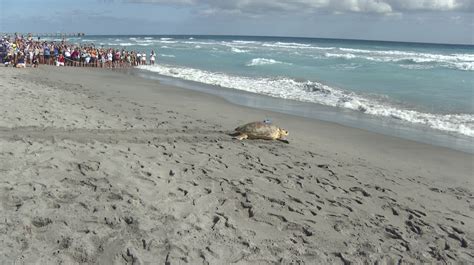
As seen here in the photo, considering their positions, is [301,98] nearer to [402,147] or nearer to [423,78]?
[402,147]

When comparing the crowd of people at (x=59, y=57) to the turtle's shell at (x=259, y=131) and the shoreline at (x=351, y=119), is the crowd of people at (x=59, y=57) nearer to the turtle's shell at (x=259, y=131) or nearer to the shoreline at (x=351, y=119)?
the shoreline at (x=351, y=119)

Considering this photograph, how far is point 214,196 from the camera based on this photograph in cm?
543

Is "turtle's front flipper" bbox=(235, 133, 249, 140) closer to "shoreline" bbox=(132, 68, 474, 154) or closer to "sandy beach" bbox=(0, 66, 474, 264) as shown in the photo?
"sandy beach" bbox=(0, 66, 474, 264)

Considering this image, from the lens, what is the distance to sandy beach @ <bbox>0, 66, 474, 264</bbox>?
412 cm

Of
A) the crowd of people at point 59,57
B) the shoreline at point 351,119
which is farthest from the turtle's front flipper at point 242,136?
the crowd of people at point 59,57

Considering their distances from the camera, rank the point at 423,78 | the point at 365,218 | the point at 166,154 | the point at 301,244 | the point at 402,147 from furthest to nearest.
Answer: the point at 423,78 < the point at 402,147 < the point at 166,154 < the point at 365,218 < the point at 301,244

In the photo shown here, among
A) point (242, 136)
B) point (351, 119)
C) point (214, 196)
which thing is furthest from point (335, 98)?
point (214, 196)

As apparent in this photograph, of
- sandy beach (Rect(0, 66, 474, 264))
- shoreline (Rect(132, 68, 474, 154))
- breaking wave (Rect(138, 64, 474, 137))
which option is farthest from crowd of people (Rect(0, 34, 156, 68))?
sandy beach (Rect(0, 66, 474, 264))

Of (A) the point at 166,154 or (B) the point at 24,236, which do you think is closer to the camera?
(B) the point at 24,236

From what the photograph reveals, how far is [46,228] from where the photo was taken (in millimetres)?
4133

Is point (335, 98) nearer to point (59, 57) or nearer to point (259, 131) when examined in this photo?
point (259, 131)

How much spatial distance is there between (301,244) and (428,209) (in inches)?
96.9

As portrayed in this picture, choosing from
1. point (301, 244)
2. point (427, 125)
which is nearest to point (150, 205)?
point (301, 244)

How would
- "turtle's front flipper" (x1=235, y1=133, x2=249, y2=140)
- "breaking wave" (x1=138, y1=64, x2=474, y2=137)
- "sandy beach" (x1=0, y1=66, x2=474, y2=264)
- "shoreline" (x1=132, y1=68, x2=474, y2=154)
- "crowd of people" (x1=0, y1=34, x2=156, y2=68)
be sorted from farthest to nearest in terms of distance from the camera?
1. "crowd of people" (x1=0, y1=34, x2=156, y2=68)
2. "breaking wave" (x1=138, y1=64, x2=474, y2=137)
3. "shoreline" (x1=132, y1=68, x2=474, y2=154)
4. "turtle's front flipper" (x1=235, y1=133, x2=249, y2=140)
5. "sandy beach" (x1=0, y1=66, x2=474, y2=264)
